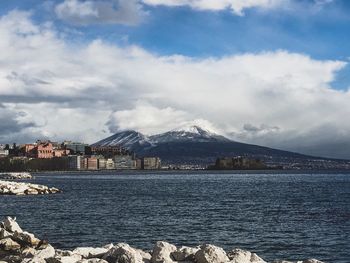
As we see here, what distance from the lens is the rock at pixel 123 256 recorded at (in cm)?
1965

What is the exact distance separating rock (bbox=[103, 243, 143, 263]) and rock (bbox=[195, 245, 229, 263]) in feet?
6.95

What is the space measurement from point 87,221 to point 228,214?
1290cm

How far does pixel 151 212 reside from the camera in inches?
2052

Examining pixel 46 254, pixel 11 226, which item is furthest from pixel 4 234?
pixel 46 254

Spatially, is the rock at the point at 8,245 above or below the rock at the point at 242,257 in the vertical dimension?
below

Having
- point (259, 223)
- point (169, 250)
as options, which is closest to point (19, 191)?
point (259, 223)

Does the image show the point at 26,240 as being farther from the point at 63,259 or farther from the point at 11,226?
the point at 63,259

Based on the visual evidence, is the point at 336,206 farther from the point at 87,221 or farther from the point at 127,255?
the point at 127,255

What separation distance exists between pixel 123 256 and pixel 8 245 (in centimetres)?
952

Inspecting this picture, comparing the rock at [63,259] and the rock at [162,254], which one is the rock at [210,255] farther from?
the rock at [63,259]

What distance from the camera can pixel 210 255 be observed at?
2008 centimetres

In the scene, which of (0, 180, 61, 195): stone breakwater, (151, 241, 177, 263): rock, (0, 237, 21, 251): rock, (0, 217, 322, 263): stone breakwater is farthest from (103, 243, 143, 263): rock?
(0, 180, 61, 195): stone breakwater

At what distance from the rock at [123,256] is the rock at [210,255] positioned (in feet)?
6.95

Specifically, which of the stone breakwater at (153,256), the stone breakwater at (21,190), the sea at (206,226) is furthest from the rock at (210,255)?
the stone breakwater at (21,190)
